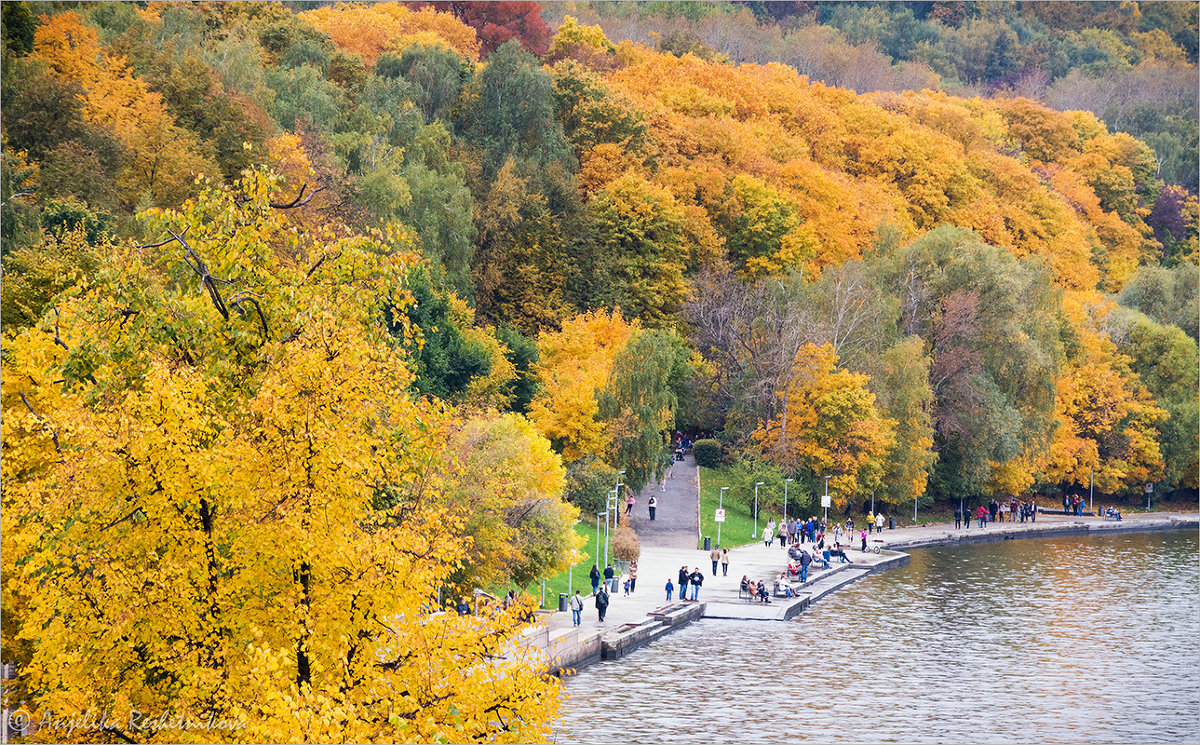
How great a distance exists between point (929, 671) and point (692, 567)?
499 inches

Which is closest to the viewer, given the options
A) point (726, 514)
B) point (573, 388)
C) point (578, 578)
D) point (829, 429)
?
point (578, 578)

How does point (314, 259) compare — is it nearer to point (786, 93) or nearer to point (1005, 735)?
point (1005, 735)

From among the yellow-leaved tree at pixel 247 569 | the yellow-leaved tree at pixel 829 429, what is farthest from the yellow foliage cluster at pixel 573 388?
the yellow-leaved tree at pixel 247 569

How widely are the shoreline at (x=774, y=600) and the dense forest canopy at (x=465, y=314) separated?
6.81 ft

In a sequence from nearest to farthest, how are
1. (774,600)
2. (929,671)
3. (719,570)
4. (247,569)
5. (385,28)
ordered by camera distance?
(247,569) < (929,671) < (774,600) < (719,570) < (385,28)

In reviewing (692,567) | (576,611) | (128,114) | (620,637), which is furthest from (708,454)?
(128,114)

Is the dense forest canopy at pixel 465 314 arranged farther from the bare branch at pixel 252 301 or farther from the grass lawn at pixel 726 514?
the grass lawn at pixel 726 514

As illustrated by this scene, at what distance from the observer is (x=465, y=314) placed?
54.6 metres

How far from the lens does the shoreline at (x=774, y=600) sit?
106 feet

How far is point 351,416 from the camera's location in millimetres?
13695

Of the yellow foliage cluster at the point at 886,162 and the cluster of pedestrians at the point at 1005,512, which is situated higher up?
the yellow foliage cluster at the point at 886,162

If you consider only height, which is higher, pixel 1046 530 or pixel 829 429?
pixel 829 429

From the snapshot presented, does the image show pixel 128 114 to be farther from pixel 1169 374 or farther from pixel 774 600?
pixel 1169 374

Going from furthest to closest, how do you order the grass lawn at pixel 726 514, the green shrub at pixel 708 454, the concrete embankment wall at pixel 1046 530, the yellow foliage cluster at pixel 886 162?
1. the yellow foliage cluster at pixel 886 162
2. the green shrub at pixel 708 454
3. the concrete embankment wall at pixel 1046 530
4. the grass lawn at pixel 726 514
